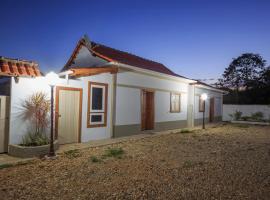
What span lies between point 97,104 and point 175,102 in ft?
21.5

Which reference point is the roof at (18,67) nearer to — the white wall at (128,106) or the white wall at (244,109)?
the white wall at (128,106)

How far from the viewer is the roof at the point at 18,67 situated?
7.00 meters

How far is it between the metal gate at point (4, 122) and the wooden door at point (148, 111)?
6.99m

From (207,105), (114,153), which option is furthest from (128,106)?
(207,105)

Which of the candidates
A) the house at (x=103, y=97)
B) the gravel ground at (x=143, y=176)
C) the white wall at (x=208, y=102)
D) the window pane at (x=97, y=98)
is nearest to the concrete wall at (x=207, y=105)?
the white wall at (x=208, y=102)

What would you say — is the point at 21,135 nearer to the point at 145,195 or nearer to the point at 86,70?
the point at 86,70

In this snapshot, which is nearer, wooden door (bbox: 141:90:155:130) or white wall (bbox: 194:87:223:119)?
wooden door (bbox: 141:90:155:130)

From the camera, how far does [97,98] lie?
9820 millimetres

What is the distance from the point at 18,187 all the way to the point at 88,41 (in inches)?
359

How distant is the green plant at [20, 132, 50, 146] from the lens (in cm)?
711

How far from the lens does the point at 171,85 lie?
14.4 meters

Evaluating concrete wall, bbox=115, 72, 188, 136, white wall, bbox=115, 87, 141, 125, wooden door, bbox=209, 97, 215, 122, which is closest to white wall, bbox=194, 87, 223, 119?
wooden door, bbox=209, 97, 215, 122

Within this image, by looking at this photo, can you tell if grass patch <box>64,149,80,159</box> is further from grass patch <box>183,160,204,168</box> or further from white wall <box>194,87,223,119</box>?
white wall <box>194,87,223,119</box>

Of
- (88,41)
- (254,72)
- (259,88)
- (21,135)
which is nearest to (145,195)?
(21,135)
